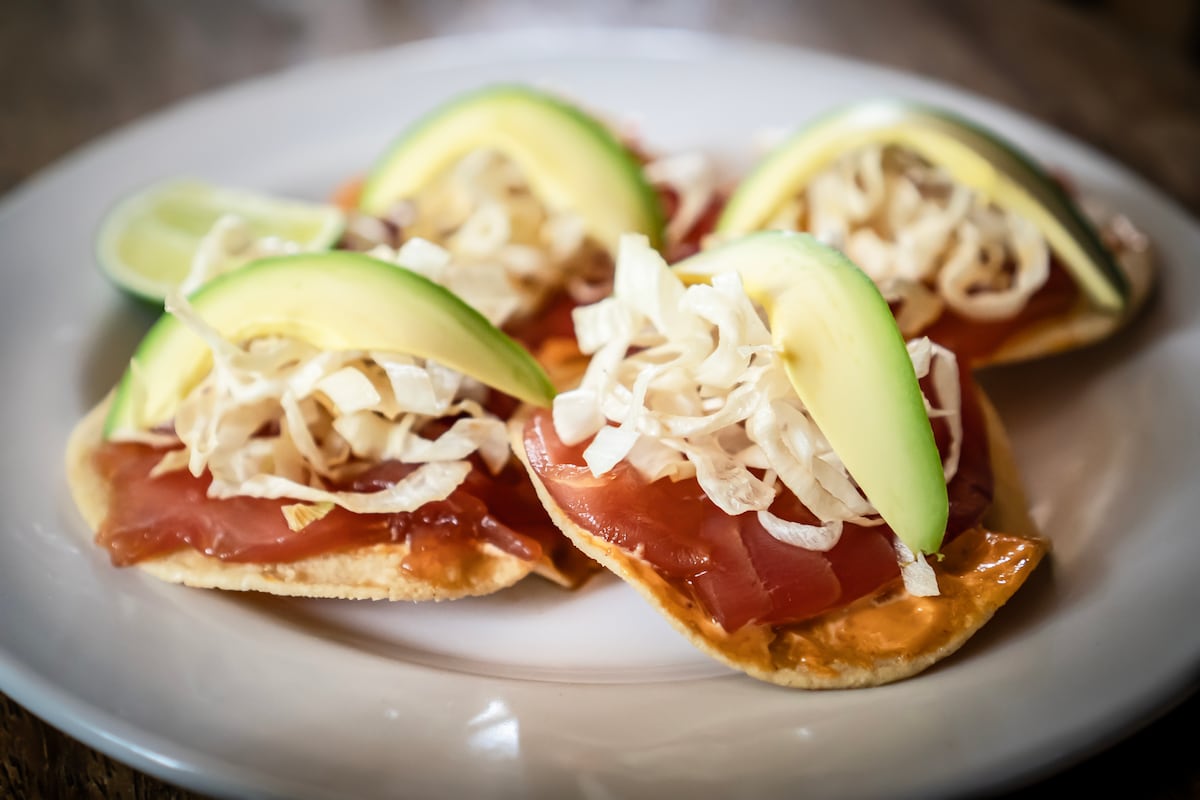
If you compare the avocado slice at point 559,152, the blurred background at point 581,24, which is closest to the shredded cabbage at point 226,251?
the avocado slice at point 559,152

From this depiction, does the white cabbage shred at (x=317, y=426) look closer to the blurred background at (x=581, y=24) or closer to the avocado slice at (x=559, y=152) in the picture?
the avocado slice at (x=559, y=152)

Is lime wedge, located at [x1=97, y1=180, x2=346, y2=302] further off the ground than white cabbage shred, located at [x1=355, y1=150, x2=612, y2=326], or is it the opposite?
white cabbage shred, located at [x1=355, y1=150, x2=612, y2=326]

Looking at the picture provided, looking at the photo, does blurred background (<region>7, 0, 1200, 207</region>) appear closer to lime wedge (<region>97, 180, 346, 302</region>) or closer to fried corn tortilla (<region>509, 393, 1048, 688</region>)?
lime wedge (<region>97, 180, 346, 302</region>)

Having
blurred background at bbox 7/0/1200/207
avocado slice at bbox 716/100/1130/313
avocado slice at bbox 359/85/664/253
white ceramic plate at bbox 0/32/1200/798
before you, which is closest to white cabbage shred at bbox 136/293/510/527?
white ceramic plate at bbox 0/32/1200/798

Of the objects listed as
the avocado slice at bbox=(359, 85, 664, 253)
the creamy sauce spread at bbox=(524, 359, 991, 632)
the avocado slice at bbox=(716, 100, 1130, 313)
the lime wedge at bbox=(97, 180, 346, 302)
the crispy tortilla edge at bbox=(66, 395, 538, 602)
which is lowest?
the crispy tortilla edge at bbox=(66, 395, 538, 602)

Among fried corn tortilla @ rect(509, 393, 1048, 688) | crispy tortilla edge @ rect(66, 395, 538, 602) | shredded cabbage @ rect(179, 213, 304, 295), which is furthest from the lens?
shredded cabbage @ rect(179, 213, 304, 295)

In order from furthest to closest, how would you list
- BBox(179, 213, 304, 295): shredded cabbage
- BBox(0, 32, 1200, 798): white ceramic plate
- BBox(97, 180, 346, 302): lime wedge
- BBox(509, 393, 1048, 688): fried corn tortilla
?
BBox(97, 180, 346, 302): lime wedge → BBox(179, 213, 304, 295): shredded cabbage → BBox(509, 393, 1048, 688): fried corn tortilla → BBox(0, 32, 1200, 798): white ceramic plate

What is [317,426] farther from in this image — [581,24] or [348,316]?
[581,24]

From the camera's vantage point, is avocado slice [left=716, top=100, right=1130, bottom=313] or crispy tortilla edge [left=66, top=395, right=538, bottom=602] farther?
avocado slice [left=716, top=100, right=1130, bottom=313]
